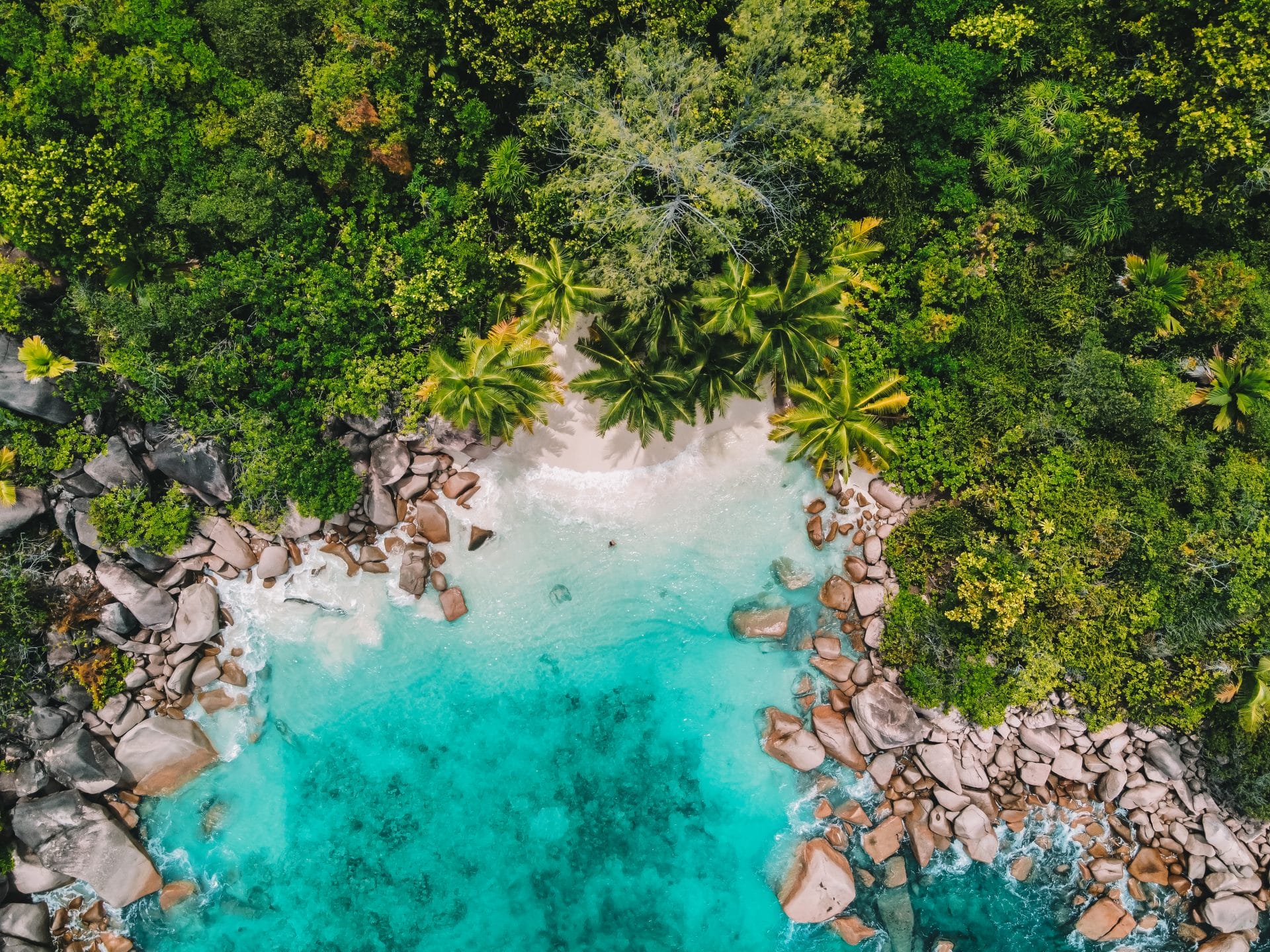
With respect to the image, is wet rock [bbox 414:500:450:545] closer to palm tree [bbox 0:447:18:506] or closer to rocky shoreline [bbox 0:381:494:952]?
rocky shoreline [bbox 0:381:494:952]

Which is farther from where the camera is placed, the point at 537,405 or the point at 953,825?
the point at 953,825

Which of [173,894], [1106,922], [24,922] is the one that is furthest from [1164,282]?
[24,922]

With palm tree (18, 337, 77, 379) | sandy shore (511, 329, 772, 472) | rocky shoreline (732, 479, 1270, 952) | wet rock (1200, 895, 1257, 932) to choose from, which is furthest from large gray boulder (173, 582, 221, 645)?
wet rock (1200, 895, 1257, 932)

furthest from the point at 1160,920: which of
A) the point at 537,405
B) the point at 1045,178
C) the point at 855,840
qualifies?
the point at 537,405

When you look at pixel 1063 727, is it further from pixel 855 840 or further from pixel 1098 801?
pixel 855 840

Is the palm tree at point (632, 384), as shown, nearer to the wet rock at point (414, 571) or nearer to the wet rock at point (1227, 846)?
the wet rock at point (414, 571)

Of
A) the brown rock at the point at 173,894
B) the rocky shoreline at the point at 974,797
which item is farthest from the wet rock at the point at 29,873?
the rocky shoreline at the point at 974,797
